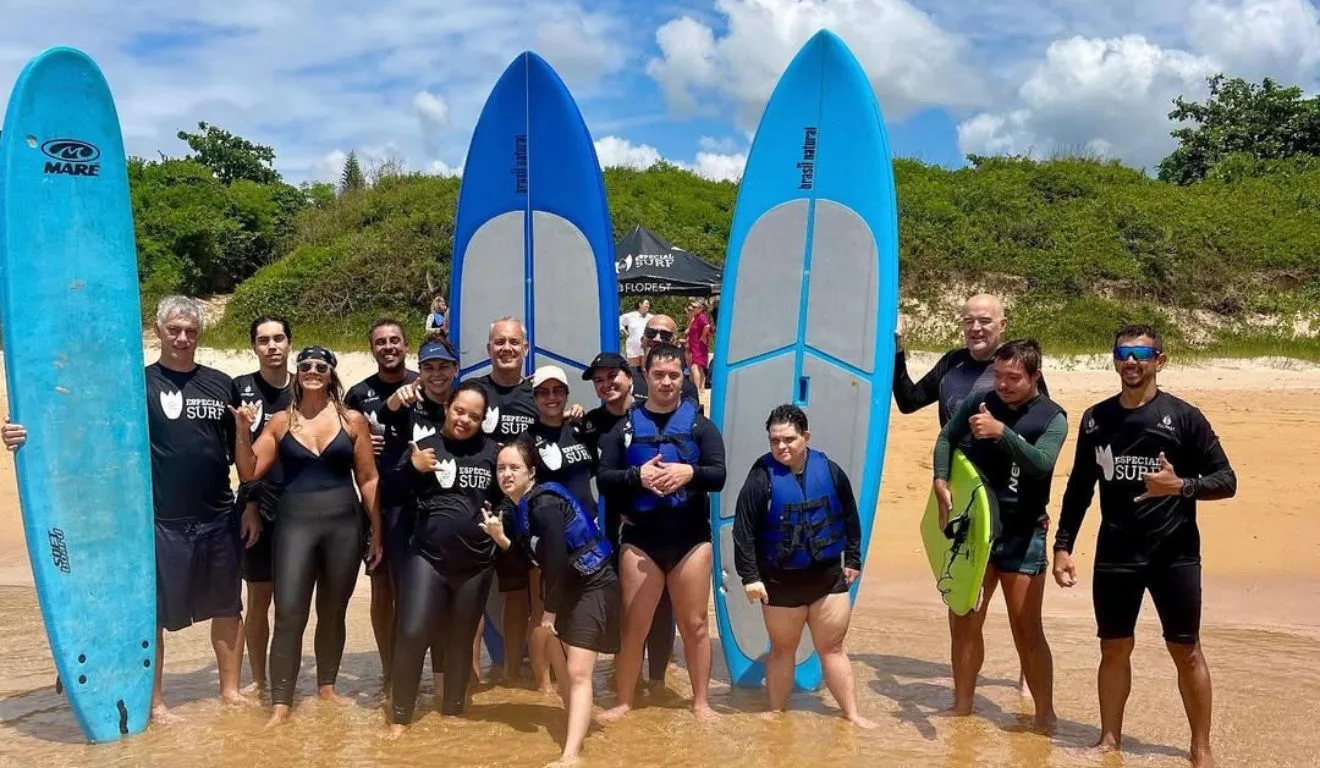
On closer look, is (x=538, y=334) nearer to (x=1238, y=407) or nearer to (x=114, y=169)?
(x=114, y=169)

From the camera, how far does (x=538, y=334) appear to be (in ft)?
16.3

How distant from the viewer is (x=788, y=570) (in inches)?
138

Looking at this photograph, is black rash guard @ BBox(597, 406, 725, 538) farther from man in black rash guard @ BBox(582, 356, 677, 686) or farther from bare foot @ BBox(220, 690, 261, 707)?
bare foot @ BBox(220, 690, 261, 707)

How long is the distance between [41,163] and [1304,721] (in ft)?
17.2

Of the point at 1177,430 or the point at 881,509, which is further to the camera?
the point at 881,509

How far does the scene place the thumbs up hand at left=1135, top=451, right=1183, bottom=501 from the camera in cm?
311

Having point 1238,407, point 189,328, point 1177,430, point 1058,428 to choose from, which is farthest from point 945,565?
point 1238,407

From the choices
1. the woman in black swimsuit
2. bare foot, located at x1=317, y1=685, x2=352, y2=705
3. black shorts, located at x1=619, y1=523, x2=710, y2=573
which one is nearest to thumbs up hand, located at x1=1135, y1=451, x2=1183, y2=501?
black shorts, located at x1=619, y1=523, x2=710, y2=573

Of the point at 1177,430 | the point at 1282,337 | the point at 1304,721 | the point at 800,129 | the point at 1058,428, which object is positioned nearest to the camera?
the point at 1177,430

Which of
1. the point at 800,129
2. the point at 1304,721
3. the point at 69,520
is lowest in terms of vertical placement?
the point at 1304,721

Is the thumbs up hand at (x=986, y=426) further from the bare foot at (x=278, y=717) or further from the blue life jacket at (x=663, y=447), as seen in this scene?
the bare foot at (x=278, y=717)

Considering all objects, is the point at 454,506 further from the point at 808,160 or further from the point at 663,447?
the point at 808,160

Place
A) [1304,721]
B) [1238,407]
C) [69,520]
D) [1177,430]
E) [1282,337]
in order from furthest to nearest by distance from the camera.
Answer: [1282,337]
[1238,407]
[1304,721]
[69,520]
[1177,430]

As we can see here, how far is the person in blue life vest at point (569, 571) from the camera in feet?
11.1
